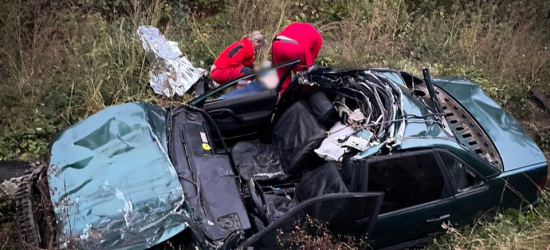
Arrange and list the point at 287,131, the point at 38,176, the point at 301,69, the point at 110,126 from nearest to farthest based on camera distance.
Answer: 1. the point at 38,176
2. the point at 110,126
3. the point at 287,131
4. the point at 301,69

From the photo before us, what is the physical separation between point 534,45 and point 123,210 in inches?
298

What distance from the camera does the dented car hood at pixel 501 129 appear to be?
15.8ft

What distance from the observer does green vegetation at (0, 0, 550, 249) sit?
666 centimetres

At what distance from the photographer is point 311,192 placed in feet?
15.2

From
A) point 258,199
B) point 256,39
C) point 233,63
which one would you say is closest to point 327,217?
point 258,199

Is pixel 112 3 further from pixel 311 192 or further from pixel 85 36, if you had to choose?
pixel 311 192

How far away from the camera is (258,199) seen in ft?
14.4

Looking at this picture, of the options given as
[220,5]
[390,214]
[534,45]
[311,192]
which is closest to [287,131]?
[311,192]

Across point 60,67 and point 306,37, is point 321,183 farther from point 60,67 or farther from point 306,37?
point 60,67

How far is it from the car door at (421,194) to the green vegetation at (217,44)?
79 centimetres

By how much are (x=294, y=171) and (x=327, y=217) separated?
107 centimetres

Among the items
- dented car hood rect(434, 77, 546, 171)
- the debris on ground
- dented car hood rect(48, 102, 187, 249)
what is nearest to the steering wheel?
dented car hood rect(48, 102, 187, 249)

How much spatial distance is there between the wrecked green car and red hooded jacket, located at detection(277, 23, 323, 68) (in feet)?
3.08

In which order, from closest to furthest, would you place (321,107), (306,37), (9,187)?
1. (9,187)
2. (321,107)
3. (306,37)
